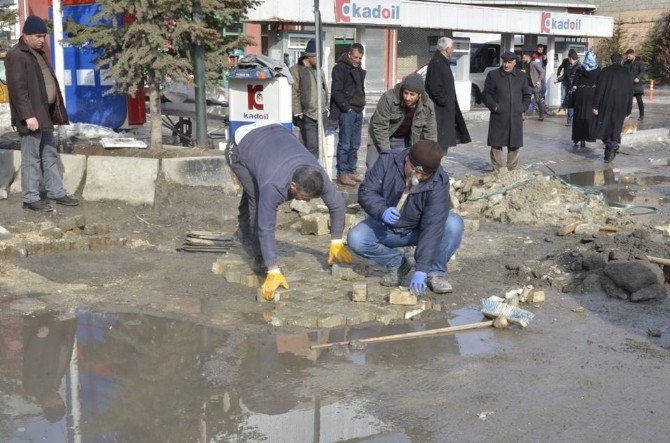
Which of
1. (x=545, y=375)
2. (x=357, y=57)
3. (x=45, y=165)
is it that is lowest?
(x=545, y=375)

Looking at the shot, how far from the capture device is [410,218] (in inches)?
266

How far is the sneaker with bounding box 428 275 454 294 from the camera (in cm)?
682

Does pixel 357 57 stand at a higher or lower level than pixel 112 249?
higher

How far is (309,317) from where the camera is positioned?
6.07 m

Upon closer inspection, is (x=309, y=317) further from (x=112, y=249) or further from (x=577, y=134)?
(x=577, y=134)

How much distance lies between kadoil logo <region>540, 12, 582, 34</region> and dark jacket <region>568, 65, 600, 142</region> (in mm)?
11759

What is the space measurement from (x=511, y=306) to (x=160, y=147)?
5420 mm

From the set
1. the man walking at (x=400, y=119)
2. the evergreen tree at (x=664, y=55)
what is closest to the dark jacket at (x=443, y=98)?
the man walking at (x=400, y=119)

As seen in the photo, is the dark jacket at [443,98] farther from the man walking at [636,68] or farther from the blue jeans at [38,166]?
the man walking at [636,68]

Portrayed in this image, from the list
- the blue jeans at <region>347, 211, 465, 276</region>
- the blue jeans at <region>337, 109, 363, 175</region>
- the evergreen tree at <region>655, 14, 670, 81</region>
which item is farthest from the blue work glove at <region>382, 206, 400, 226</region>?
the evergreen tree at <region>655, 14, 670, 81</region>

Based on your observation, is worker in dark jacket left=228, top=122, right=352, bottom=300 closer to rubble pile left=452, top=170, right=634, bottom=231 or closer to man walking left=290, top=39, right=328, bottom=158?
rubble pile left=452, top=170, right=634, bottom=231

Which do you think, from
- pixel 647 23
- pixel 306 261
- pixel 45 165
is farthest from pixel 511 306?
pixel 647 23

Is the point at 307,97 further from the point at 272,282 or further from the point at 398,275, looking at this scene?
the point at 272,282

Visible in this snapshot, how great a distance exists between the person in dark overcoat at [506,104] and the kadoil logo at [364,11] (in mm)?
9260
